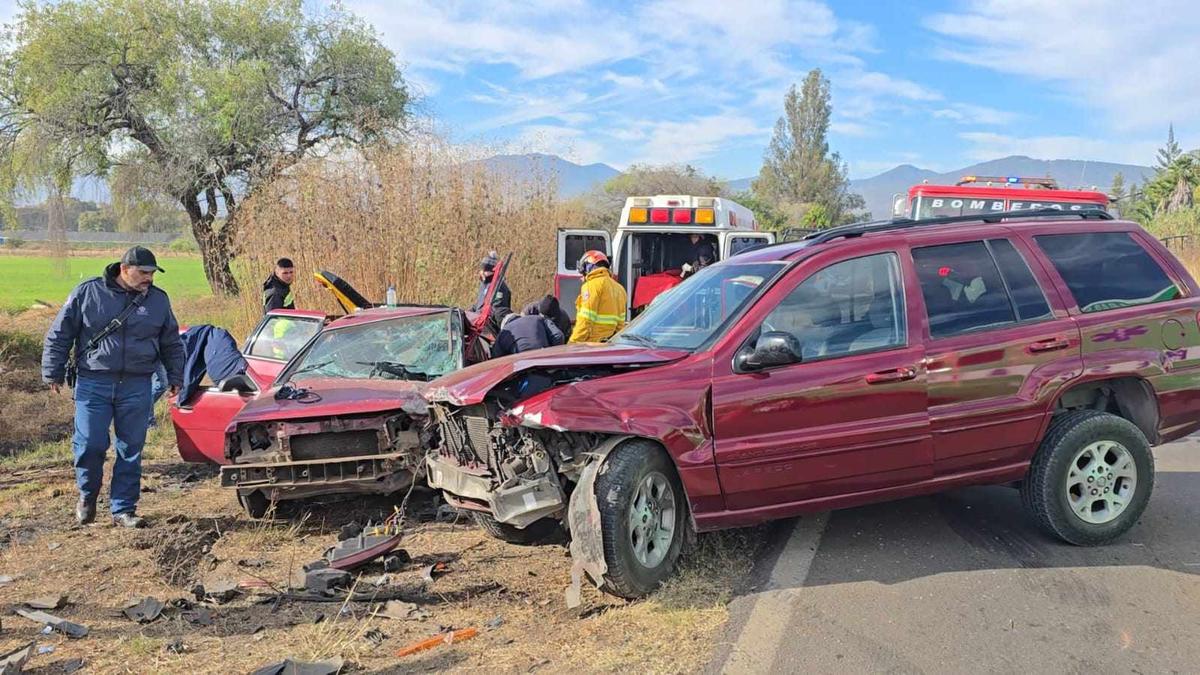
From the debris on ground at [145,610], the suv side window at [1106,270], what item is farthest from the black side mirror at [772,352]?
the debris on ground at [145,610]

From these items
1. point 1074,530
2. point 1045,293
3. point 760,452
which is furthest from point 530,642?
point 1045,293

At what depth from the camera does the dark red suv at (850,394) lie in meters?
4.21

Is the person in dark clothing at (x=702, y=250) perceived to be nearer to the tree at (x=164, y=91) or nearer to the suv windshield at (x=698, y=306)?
the suv windshield at (x=698, y=306)

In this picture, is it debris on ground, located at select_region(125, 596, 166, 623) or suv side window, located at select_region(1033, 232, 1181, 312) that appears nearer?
debris on ground, located at select_region(125, 596, 166, 623)

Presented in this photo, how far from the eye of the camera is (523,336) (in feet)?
22.9

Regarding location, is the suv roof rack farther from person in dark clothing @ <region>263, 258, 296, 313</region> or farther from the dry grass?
the dry grass

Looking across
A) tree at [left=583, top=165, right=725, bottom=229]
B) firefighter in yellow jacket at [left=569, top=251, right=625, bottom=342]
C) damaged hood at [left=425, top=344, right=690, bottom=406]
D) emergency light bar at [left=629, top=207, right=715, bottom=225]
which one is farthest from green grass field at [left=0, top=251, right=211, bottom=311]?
tree at [left=583, top=165, right=725, bottom=229]

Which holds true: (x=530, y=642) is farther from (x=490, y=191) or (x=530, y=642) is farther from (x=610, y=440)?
(x=490, y=191)

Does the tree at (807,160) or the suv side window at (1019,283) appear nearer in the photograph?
the suv side window at (1019,283)

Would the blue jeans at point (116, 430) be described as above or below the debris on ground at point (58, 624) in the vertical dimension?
above

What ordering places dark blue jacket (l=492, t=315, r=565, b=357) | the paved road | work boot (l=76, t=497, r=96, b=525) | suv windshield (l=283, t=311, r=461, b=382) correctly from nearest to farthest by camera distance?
the paved road < work boot (l=76, t=497, r=96, b=525) < suv windshield (l=283, t=311, r=461, b=382) < dark blue jacket (l=492, t=315, r=565, b=357)

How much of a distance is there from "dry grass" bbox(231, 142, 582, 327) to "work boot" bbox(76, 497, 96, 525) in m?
5.84

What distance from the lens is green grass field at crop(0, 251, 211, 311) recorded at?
82.3 feet

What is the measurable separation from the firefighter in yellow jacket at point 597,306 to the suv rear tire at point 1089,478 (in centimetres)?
389
